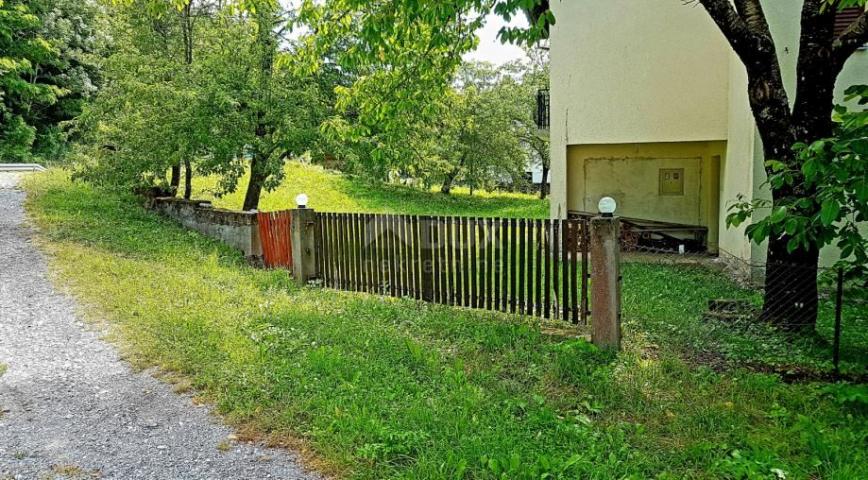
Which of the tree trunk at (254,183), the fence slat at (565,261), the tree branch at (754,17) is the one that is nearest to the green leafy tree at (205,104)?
the tree trunk at (254,183)

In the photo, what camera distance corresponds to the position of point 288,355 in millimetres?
4676

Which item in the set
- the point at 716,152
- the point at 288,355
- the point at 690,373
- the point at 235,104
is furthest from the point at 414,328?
the point at 716,152

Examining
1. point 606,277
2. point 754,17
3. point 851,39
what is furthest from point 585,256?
point 851,39

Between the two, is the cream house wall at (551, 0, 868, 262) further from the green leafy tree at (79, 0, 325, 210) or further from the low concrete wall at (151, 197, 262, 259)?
the low concrete wall at (151, 197, 262, 259)

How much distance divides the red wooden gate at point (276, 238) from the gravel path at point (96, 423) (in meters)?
2.98

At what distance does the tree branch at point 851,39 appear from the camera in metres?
4.90

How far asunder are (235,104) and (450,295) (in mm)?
6338

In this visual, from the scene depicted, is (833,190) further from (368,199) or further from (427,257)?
(368,199)

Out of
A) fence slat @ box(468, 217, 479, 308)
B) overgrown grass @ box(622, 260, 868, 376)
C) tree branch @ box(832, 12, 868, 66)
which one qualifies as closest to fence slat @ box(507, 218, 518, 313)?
fence slat @ box(468, 217, 479, 308)

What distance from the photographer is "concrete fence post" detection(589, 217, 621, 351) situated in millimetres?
4723

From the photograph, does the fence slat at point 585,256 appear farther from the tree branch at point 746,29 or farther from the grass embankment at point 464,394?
the tree branch at point 746,29

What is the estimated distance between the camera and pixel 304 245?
754 cm

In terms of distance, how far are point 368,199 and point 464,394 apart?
57.9 feet

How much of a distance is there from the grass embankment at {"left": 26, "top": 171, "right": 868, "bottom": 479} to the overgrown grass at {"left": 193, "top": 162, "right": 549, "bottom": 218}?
11.3 metres
